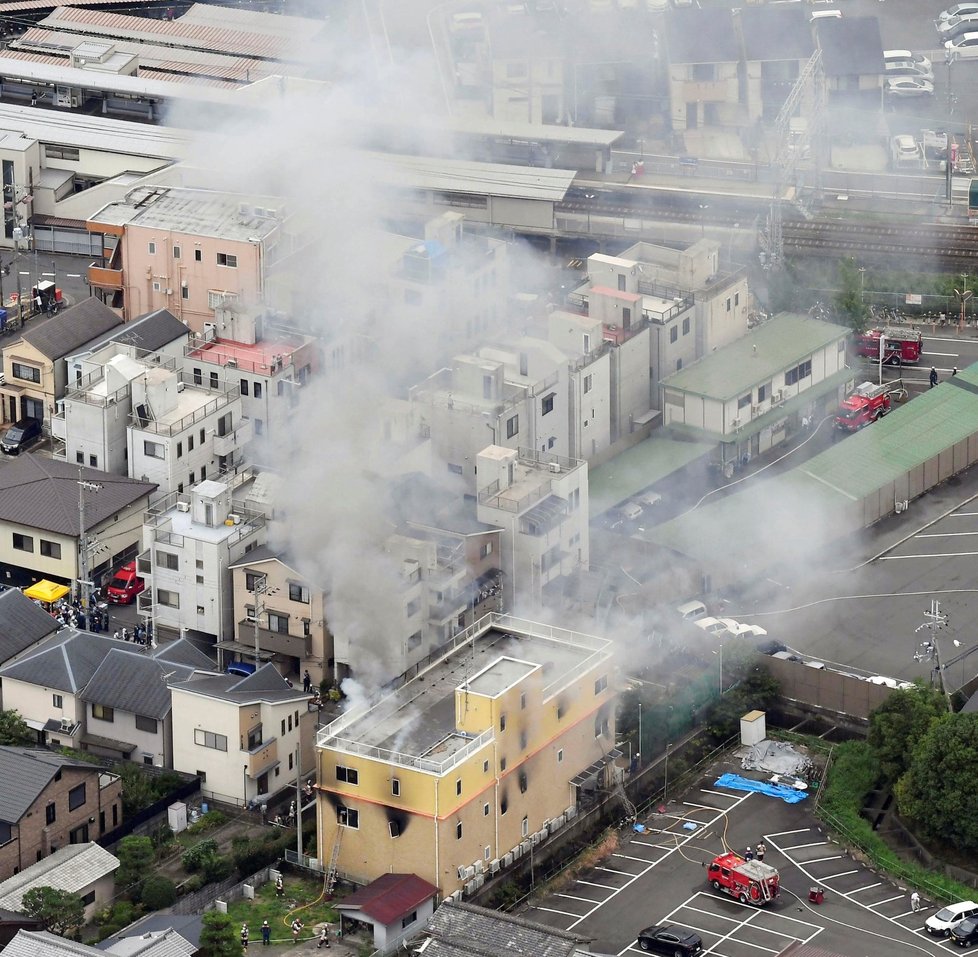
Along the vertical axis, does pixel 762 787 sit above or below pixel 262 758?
below

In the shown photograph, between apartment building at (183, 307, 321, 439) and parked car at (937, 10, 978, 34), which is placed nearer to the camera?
apartment building at (183, 307, 321, 439)

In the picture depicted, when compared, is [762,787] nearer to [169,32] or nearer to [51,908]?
[51,908]

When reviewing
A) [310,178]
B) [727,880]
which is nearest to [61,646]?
[727,880]

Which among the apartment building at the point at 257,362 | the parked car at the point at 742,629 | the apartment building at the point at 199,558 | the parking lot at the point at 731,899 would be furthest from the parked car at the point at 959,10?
the parking lot at the point at 731,899

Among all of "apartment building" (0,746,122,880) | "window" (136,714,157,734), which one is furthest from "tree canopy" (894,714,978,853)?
"apartment building" (0,746,122,880)

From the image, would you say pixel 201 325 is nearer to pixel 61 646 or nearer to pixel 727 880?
pixel 61 646

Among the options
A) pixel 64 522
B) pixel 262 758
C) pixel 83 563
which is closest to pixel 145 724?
pixel 262 758

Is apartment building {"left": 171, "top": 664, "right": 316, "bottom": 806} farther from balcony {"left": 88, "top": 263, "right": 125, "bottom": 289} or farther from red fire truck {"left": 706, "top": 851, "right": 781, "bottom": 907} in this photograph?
balcony {"left": 88, "top": 263, "right": 125, "bottom": 289}
